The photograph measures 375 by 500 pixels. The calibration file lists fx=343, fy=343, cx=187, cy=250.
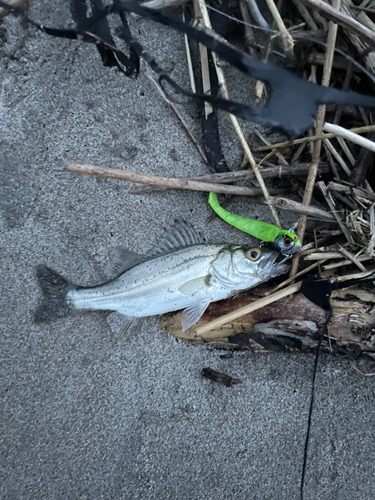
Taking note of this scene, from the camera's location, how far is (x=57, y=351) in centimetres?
266

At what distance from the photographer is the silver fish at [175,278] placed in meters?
2.50

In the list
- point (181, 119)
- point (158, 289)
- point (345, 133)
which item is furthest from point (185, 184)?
point (345, 133)

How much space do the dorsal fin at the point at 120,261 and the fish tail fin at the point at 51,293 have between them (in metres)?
0.32

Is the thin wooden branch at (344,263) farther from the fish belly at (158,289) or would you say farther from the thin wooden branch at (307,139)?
the thin wooden branch at (307,139)

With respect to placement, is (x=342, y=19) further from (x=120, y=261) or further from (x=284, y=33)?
(x=120, y=261)

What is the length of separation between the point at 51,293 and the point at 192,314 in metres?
1.08

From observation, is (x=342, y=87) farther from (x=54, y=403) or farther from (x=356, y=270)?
(x=54, y=403)

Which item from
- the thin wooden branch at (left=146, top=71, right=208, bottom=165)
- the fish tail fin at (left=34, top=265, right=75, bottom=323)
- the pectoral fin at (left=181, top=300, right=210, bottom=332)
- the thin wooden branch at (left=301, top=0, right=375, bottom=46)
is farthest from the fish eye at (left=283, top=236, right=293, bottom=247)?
the fish tail fin at (left=34, top=265, right=75, bottom=323)

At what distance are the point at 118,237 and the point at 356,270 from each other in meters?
1.85

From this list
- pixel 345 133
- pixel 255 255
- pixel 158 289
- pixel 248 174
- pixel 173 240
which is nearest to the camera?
pixel 345 133

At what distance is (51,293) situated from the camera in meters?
2.60

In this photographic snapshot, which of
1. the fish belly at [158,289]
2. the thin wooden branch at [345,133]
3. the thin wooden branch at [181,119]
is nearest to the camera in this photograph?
the thin wooden branch at [345,133]

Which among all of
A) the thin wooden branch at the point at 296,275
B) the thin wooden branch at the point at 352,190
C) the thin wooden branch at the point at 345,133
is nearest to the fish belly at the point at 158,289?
the thin wooden branch at the point at 296,275

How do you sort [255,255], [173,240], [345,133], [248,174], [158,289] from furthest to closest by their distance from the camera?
[248,174], [173,240], [158,289], [255,255], [345,133]
